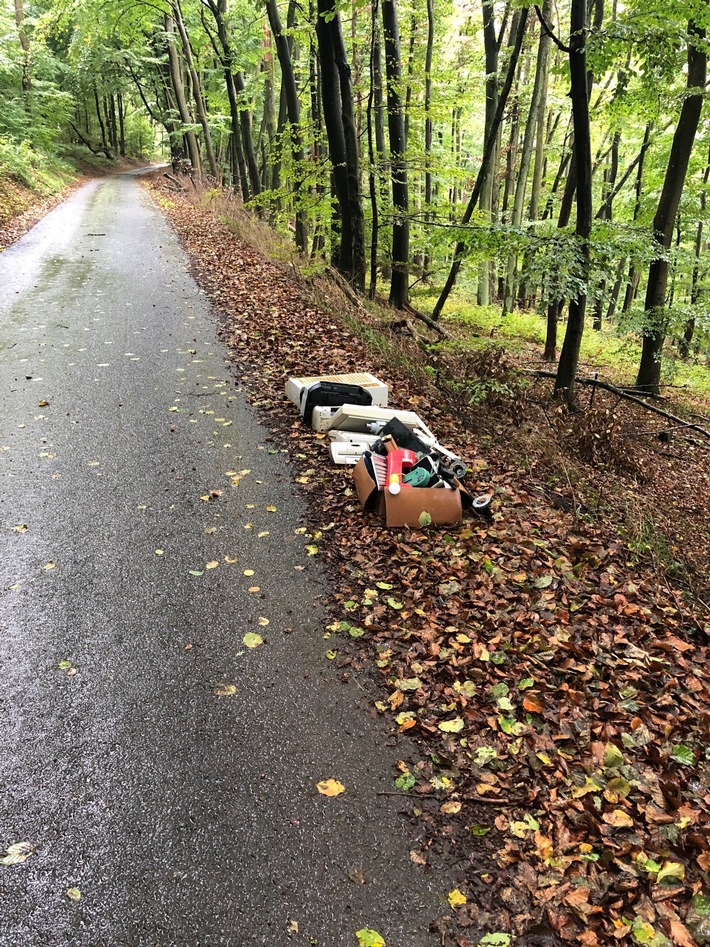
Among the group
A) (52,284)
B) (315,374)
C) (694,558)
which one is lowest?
(694,558)

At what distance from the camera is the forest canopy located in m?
6.82

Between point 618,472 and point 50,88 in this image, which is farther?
point 50,88

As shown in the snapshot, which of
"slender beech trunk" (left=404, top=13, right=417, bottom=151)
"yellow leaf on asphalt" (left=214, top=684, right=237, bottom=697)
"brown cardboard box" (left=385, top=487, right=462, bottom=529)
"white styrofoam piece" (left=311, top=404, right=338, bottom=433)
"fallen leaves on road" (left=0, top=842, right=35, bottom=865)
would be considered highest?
"slender beech trunk" (left=404, top=13, right=417, bottom=151)

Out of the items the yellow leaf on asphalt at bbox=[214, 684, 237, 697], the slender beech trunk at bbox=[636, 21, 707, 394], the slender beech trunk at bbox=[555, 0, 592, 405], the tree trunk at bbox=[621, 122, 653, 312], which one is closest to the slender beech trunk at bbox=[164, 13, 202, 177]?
the tree trunk at bbox=[621, 122, 653, 312]

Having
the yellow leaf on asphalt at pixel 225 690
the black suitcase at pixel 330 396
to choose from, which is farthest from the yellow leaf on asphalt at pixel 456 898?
the black suitcase at pixel 330 396

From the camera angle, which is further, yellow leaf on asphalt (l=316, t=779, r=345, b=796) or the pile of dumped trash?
the pile of dumped trash

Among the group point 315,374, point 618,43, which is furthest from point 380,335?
point 618,43

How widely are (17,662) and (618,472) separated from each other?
22.0 ft

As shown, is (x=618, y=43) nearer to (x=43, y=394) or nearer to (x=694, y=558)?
(x=694, y=558)

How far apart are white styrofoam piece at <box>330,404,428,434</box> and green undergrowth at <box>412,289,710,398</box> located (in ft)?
18.5

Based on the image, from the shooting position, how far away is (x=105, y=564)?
4219 mm

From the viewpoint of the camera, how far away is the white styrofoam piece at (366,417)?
6.00 meters

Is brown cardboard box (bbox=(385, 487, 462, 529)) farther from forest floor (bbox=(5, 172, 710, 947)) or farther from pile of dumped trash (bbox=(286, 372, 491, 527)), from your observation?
forest floor (bbox=(5, 172, 710, 947))

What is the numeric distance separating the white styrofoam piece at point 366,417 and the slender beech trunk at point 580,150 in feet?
7.86
